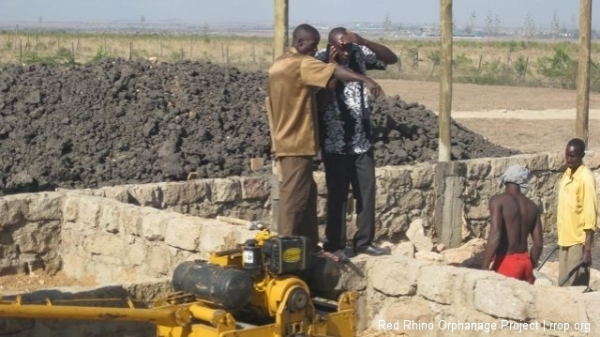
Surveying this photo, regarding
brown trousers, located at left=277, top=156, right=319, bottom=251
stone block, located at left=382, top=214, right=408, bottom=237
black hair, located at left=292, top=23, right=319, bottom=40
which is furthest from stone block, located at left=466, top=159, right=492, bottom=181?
black hair, located at left=292, top=23, right=319, bottom=40

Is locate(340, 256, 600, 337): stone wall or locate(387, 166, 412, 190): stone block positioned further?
locate(387, 166, 412, 190): stone block

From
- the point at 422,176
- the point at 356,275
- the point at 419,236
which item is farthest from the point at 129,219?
the point at 422,176

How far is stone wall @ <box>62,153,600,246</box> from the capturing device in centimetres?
1077

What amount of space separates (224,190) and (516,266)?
3903 millimetres

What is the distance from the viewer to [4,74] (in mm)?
14500

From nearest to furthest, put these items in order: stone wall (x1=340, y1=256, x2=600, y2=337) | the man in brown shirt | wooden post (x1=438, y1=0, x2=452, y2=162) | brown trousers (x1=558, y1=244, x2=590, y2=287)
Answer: stone wall (x1=340, y1=256, x2=600, y2=337) → the man in brown shirt → brown trousers (x1=558, y1=244, x2=590, y2=287) → wooden post (x1=438, y1=0, x2=452, y2=162)

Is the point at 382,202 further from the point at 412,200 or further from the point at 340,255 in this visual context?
the point at 340,255

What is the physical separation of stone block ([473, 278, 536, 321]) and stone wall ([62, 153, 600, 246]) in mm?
4141

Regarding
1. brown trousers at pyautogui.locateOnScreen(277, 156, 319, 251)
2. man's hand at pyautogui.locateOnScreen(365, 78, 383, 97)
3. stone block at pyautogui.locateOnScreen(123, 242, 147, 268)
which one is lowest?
stone block at pyautogui.locateOnScreen(123, 242, 147, 268)

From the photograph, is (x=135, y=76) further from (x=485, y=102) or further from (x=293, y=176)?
(x=485, y=102)

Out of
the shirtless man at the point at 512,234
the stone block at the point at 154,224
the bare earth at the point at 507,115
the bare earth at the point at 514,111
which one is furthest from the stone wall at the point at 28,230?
the bare earth at the point at 514,111

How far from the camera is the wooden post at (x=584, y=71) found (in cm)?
1425

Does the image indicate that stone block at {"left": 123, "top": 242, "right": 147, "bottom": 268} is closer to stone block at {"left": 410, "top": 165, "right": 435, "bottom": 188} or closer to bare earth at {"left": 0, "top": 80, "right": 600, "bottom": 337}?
bare earth at {"left": 0, "top": 80, "right": 600, "bottom": 337}

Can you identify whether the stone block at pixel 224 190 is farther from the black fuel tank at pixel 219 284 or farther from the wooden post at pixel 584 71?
the wooden post at pixel 584 71
